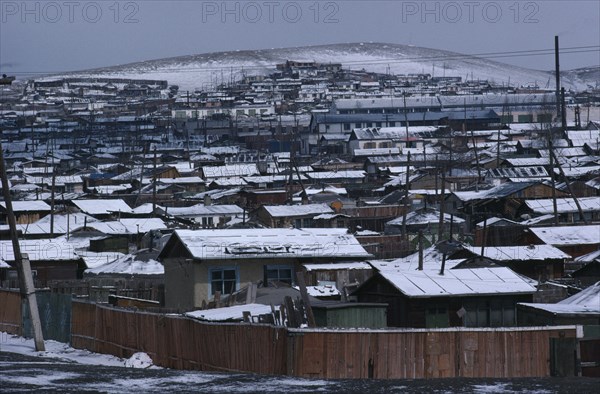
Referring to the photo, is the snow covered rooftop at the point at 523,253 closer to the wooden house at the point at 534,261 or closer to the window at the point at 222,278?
the wooden house at the point at 534,261

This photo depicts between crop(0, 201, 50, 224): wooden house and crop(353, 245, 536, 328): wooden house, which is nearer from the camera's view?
crop(353, 245, 536, 328): wooden house

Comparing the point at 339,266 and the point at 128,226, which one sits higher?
the point at 339,266

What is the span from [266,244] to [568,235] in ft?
42.0

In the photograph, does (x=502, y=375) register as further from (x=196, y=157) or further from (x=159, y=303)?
(x=196, y=157)

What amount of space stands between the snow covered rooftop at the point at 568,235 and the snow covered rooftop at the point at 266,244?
968 cm

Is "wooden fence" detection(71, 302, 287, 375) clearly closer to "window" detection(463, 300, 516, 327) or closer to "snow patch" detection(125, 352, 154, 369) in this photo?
"snow patch" detection(125, 352, 154, 369)

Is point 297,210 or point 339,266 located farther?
point 297,210

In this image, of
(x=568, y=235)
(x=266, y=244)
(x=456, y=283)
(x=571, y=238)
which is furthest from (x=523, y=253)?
(x=456, y=283)

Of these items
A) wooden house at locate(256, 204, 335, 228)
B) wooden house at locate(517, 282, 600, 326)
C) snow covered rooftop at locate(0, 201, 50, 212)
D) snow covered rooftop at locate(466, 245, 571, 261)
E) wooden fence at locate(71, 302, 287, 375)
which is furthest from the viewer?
snow covered rooftop at locate(0, 201, 50, 212)

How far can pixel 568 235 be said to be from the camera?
3659cm

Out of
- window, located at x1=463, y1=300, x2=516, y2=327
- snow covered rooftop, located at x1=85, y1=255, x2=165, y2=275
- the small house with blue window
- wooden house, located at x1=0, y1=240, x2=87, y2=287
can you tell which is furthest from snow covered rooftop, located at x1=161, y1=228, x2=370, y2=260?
wooden house, located at x1=0, y1=240, x2=87, y2=287

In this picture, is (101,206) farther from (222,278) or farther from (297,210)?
(222,278)

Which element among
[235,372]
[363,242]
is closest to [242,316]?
[235,372]

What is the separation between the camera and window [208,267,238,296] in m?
26.2
